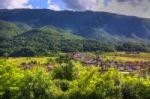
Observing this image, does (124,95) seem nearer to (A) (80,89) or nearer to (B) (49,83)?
(A) (80,89)

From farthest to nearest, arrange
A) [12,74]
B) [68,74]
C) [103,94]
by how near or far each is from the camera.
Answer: [68,74] < [12,74] < [103,94]

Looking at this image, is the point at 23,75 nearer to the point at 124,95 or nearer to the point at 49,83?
the point at 49,83

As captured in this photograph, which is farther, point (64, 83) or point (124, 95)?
point (64, 83)

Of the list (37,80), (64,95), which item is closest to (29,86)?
(37,80)

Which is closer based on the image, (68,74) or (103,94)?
(103,94)

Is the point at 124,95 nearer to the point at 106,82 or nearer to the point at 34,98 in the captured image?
the point at 106,82

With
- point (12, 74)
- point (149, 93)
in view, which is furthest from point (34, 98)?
point (149, 93)

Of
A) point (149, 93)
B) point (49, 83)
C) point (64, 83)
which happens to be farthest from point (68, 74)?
point (149, 93)

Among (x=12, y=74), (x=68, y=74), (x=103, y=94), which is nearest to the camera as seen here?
(x=103, y=94)
